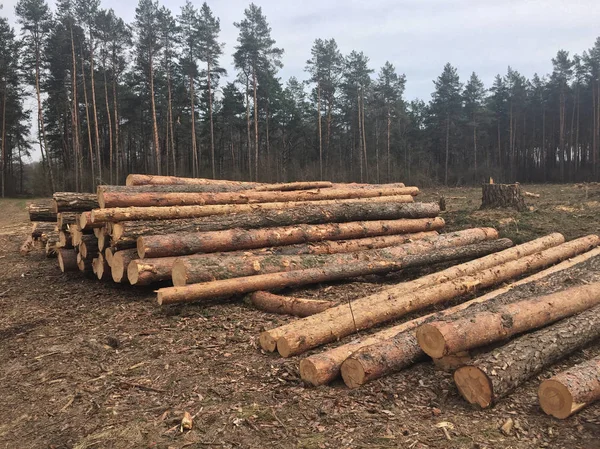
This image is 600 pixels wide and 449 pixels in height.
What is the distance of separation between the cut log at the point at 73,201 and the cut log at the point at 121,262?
1.97m

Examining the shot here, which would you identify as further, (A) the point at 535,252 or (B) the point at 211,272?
(A) the point at 535,252

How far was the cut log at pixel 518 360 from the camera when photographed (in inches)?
121

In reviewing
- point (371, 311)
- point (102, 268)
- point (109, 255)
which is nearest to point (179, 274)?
point (109, 255)

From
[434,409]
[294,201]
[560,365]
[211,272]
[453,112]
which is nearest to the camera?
[434,409]

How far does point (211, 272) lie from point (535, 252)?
229 inches

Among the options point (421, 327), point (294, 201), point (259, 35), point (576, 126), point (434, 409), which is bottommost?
point (434, 409)

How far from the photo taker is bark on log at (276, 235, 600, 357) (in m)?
4.13

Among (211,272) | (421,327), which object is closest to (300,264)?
(211,272)

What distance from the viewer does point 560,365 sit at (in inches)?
145

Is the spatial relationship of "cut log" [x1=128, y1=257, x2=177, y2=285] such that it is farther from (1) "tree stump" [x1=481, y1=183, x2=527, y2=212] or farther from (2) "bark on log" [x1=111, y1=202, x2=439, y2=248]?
(1) "tree stump" [x1=481, y1=183, x2=527, y2=212]

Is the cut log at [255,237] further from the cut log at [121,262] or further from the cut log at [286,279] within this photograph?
the cut log at [286,279]

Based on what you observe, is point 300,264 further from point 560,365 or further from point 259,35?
point 259,35

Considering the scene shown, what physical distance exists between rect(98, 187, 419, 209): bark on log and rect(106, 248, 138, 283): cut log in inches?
38.6

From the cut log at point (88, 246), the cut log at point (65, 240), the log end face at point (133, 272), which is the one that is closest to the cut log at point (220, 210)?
the log end face at point (133, 272)
